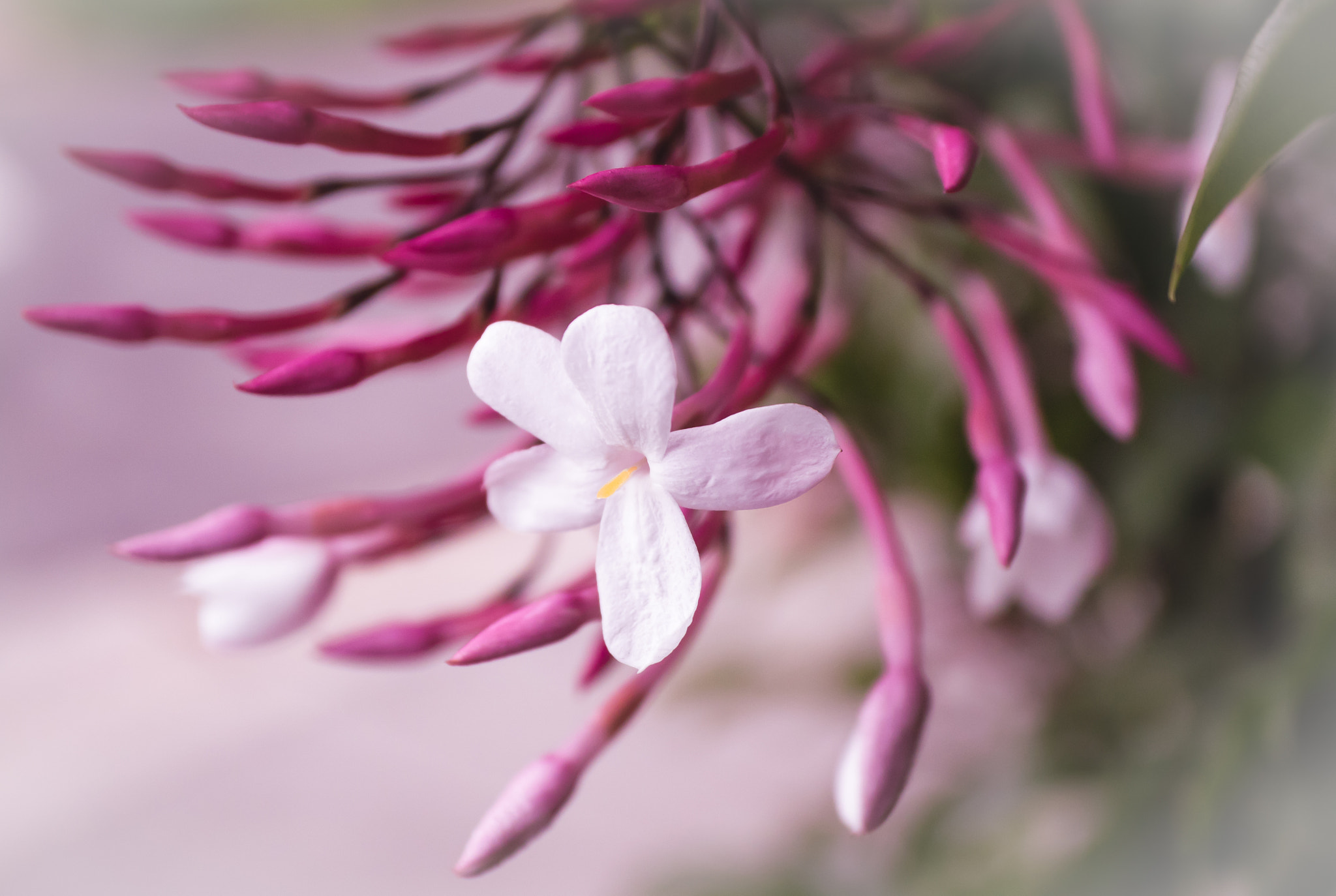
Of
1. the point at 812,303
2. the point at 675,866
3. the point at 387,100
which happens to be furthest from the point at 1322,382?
the point at 675,866

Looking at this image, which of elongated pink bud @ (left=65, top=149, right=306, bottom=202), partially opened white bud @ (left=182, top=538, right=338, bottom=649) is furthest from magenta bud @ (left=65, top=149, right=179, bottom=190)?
partially opened white bud @ (left=182, top=538, right=338, bottom=649)

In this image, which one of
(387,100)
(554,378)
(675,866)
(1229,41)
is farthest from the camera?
(675,866)

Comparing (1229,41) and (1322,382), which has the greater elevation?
(1229,41)

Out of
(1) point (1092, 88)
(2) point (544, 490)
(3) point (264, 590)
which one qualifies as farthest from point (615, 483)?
(1) point (1092, 88)

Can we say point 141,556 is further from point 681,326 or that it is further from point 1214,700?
point 1214,700

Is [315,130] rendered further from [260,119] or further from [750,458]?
[750,458]

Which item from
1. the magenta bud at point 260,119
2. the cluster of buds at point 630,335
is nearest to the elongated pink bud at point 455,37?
the cluster of buds at point 630,335

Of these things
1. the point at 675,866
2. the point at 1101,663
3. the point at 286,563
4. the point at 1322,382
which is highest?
the point at 286,563
